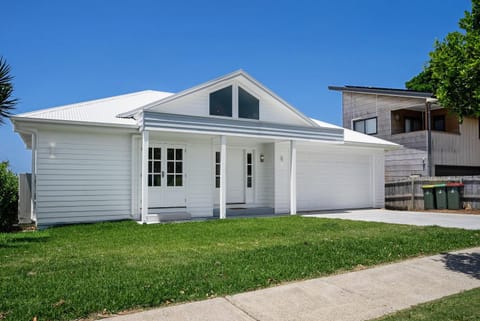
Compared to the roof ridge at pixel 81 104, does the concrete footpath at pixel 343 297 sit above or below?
below

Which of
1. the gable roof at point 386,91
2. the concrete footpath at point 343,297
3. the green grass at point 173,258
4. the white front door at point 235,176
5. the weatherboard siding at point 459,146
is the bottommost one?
the concrete footpath at point 343,297

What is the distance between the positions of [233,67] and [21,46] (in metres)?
8.24

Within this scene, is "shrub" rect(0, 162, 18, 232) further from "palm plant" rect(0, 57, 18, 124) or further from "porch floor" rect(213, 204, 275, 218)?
"porch floor" rect(213, 204, 275, 218)

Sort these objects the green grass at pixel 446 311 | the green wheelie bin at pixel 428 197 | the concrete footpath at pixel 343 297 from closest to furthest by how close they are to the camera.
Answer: the green grass at pixel 446 311 → the concrete footpath at pixel 343 297 → the green wheelie bin at pixel 428 197

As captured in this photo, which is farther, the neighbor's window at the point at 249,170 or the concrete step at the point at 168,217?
the neighbor's window at the point at 249,170

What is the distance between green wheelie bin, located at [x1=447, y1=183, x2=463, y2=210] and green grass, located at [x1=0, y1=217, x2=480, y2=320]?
6.95 meters

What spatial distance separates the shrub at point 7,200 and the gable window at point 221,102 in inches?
260

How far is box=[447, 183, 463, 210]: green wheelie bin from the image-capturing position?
14.7 meters

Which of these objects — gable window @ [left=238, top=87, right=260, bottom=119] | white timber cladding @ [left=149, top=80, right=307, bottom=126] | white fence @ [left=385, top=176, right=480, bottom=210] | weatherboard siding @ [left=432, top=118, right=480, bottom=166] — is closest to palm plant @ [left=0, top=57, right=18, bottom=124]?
white timber cladding @ [left=149, top=80, right=307, bottom=126]

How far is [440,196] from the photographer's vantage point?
49.8ft

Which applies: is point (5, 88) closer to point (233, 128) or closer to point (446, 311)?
point (233, 128)

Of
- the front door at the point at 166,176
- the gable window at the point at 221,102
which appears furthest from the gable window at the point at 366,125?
the front door at the point at 166,176

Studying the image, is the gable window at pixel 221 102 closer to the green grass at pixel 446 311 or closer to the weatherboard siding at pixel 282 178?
the weatherboard siding at pixel 282 178

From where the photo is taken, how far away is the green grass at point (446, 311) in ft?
12.0
